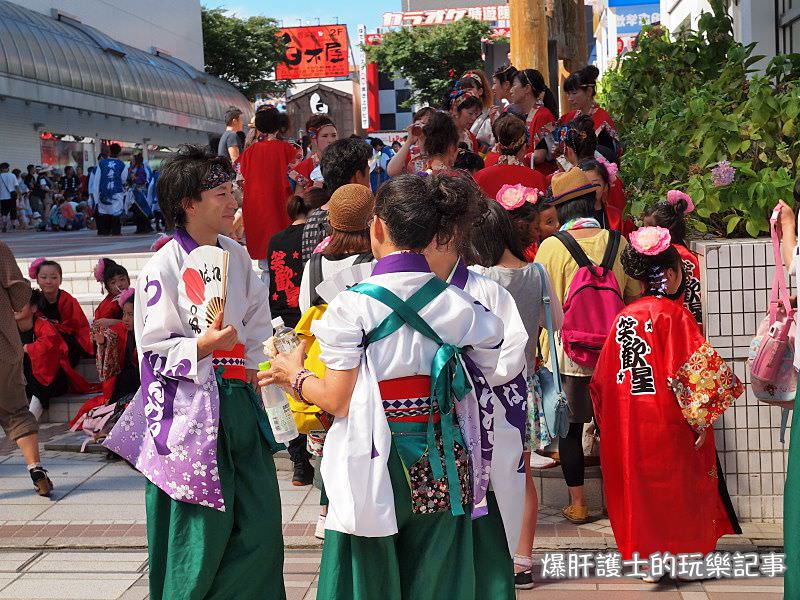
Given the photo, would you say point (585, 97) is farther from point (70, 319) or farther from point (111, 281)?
point (70, 319)

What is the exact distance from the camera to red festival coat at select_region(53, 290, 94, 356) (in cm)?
843

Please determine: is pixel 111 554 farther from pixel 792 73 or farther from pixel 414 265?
pixel 792 73

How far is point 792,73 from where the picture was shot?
21.9ft

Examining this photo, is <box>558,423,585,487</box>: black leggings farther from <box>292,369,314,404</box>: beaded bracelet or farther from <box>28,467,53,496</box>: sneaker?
<box>28,467,53,496</box>: sneaker

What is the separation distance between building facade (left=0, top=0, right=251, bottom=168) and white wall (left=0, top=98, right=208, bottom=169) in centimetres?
3

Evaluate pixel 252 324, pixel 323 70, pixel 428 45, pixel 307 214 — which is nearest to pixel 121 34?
pixel 428 45

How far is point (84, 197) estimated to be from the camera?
24.8 metres

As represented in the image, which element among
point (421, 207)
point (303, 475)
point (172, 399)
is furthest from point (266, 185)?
point (421, 207)

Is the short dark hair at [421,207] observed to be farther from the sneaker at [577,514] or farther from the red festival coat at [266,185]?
the red festival coat at [266,185]

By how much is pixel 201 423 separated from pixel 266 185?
5474 millimetres

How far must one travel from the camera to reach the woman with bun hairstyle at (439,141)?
6.27 meters

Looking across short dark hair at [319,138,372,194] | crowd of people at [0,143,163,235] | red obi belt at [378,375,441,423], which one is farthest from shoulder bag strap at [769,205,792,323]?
crowd of people at [0,143,163,235]

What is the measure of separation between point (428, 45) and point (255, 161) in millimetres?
47692

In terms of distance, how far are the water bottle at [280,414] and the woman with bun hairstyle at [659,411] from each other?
166 centimetres
